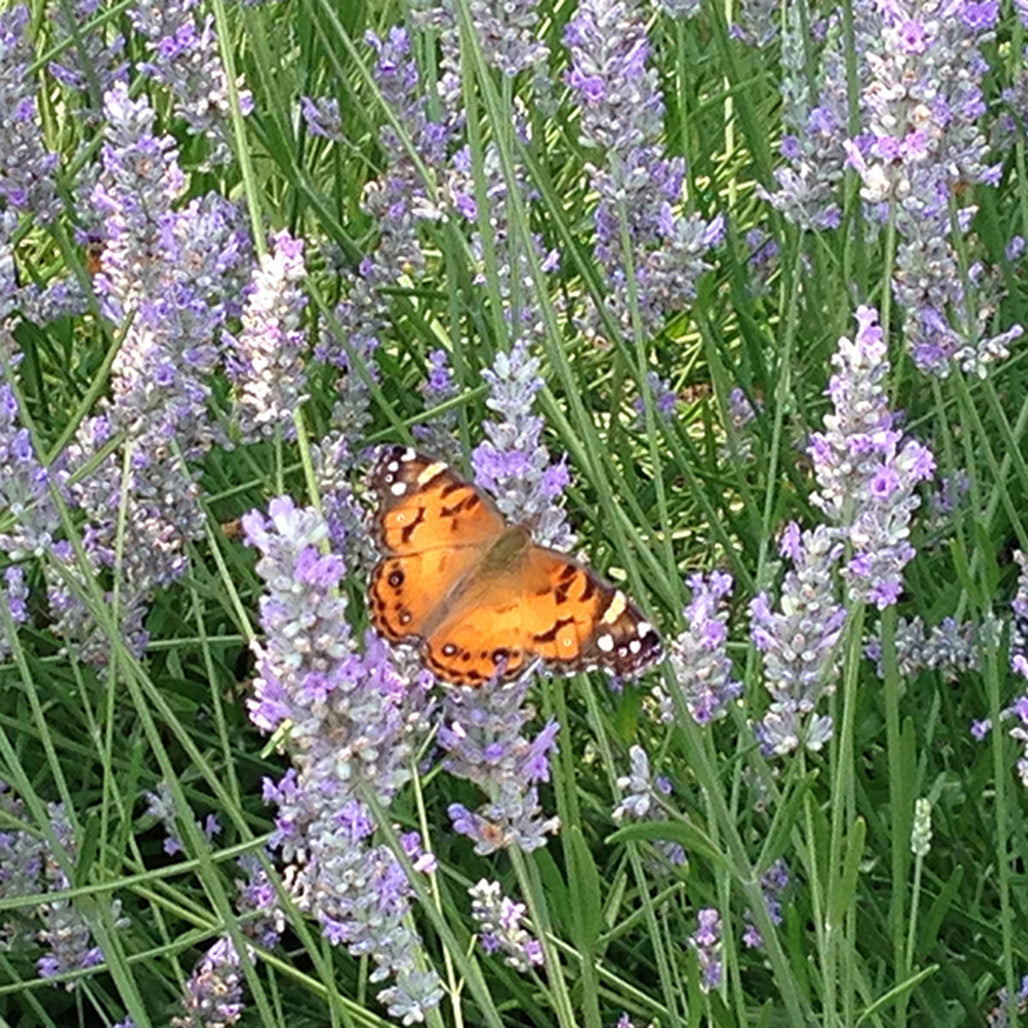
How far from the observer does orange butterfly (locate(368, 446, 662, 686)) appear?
1239 mm

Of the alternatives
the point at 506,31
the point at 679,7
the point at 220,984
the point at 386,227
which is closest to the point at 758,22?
the point at 679,7

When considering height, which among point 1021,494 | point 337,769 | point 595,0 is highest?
point 595,0

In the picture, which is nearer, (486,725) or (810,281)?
(486,725)

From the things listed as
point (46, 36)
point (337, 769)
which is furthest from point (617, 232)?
point (46, 36)

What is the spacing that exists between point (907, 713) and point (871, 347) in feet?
2.79

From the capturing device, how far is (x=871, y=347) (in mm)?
1212

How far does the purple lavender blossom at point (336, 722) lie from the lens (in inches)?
38.7

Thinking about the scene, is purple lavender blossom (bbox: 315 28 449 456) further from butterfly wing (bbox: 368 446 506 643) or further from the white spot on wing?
the white spot on wing

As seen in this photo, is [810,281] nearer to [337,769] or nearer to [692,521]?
[692,521]

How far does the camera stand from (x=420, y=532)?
150 centimetres

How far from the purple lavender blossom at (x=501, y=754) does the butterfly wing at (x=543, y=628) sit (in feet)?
0.06

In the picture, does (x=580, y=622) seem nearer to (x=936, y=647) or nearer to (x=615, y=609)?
(x=615, y=609)

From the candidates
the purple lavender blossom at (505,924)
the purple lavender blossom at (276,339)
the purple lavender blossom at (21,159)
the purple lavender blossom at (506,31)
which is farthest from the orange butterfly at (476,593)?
the purple lavender blossom at (21,159)

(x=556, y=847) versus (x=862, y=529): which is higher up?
(x=862, y=529)
